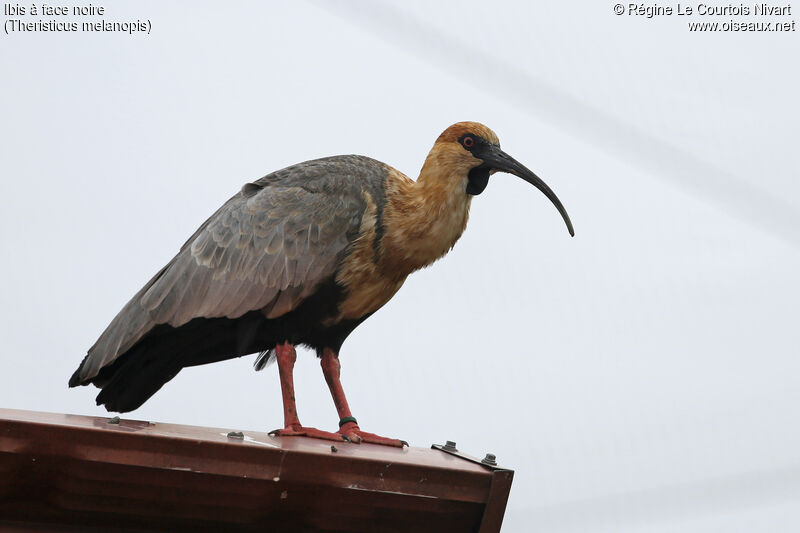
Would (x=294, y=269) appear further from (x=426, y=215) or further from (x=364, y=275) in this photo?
(x=426, y=215)

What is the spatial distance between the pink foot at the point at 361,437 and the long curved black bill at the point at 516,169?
150 centimetres

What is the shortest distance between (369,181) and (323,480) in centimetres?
184

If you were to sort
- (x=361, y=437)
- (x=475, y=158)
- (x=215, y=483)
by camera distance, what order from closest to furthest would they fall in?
(x=215, y=483), (x=361, y=437), (x=475, y=158)

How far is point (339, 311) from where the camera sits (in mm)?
5055

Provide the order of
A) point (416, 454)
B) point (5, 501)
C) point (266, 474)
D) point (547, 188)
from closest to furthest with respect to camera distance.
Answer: point (5, 501), point (266, 474), point (416, 454), point (547, 188)

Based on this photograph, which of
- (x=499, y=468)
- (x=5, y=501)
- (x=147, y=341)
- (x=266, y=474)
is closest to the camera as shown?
(x=5, y=501)

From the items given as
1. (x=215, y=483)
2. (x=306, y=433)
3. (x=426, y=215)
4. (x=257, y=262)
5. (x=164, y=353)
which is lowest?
(x=215, y=483)

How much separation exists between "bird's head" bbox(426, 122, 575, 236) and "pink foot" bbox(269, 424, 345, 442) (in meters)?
1.46

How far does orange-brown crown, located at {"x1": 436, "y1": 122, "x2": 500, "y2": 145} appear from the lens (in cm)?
527

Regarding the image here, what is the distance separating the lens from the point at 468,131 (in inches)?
208

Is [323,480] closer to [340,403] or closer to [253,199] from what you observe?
[340,403]

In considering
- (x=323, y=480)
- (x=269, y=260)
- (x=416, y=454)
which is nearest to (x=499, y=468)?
(x=416, y=454)

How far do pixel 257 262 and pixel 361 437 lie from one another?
99 centimetres

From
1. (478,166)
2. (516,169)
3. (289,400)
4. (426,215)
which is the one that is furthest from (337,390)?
(516,169)
